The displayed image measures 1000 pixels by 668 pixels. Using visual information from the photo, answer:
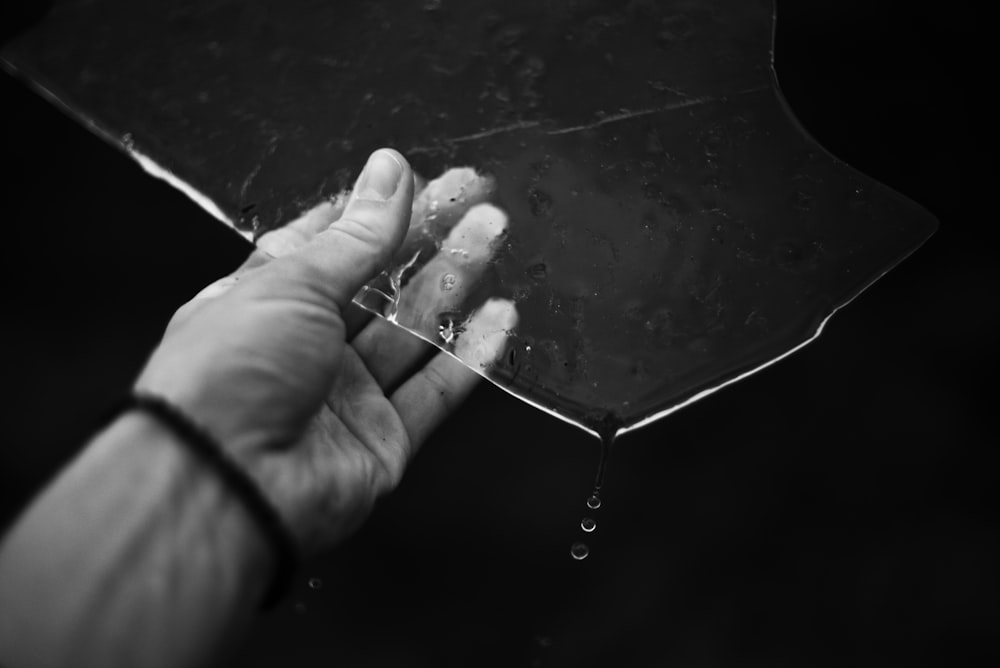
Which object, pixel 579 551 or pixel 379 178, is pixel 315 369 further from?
pixel 579 551

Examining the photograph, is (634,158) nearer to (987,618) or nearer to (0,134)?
(987,618)

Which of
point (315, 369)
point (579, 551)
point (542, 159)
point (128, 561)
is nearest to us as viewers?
point (128, 561)

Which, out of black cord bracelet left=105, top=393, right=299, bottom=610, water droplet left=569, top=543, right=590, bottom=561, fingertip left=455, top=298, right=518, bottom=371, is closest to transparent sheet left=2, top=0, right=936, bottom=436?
fingertip left=455, top=298, right=518, bottom=371

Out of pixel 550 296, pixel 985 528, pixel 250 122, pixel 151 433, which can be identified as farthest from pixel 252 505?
pixel 985 528

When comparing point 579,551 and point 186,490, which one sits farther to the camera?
point 579,551

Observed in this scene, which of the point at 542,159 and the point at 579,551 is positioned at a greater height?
the point at 542,159

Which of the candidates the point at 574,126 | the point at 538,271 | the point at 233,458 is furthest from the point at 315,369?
the point at 574,126

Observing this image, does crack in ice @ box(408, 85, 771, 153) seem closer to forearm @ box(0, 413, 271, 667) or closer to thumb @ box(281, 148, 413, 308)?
thumb @ box(281, 148, 413, 308)

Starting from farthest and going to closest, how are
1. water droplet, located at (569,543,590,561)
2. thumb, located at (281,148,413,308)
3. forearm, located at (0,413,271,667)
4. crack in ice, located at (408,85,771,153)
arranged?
water droplet, located at (569,543,590,561) → crack in ice, located at (408,85,771,153) → thumb, located at (281,148,413,308) → forearm, located at (0,413,271,667)
